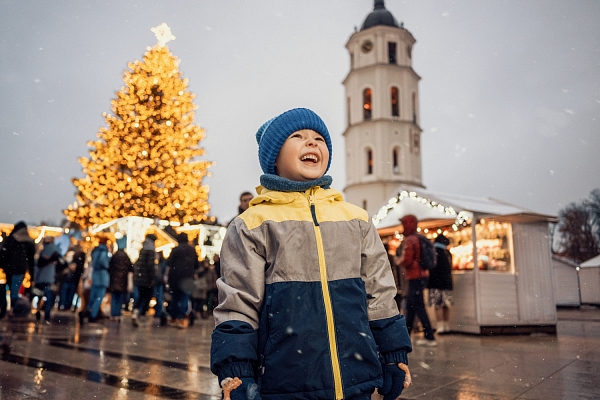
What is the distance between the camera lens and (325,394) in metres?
1.75

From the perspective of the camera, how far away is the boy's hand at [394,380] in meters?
1.87

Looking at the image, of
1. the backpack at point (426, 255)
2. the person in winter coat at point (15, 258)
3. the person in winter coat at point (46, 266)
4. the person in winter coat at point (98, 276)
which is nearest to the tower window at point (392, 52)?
the person in winter coat at point (98, 276)

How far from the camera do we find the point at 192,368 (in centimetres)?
514

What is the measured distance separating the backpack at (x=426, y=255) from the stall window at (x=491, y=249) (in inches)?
90.4

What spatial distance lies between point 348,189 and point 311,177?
43.4m

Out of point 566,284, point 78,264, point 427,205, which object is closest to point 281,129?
point 427,205

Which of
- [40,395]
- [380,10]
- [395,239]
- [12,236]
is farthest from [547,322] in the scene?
[380,10]

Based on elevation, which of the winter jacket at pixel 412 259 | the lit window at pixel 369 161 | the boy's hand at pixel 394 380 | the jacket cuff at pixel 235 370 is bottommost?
the boy's hand at pixel 394 380

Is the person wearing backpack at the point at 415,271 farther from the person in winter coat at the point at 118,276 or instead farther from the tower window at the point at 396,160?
the tower window at the point at 396,160

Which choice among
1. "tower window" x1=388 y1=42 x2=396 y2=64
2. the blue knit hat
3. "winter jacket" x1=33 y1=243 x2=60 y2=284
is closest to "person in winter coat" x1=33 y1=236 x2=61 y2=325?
"winter jacket" x1=33 y1=243 x2=60 y2=284

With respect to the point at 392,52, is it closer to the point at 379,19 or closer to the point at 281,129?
the point at 379,19

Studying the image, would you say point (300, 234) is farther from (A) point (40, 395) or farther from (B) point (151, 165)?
(B) point (151, 165)

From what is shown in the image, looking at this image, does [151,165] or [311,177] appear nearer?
[311,177]

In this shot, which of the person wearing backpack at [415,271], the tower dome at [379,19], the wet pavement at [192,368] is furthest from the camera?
the tower dome at [379,19]
